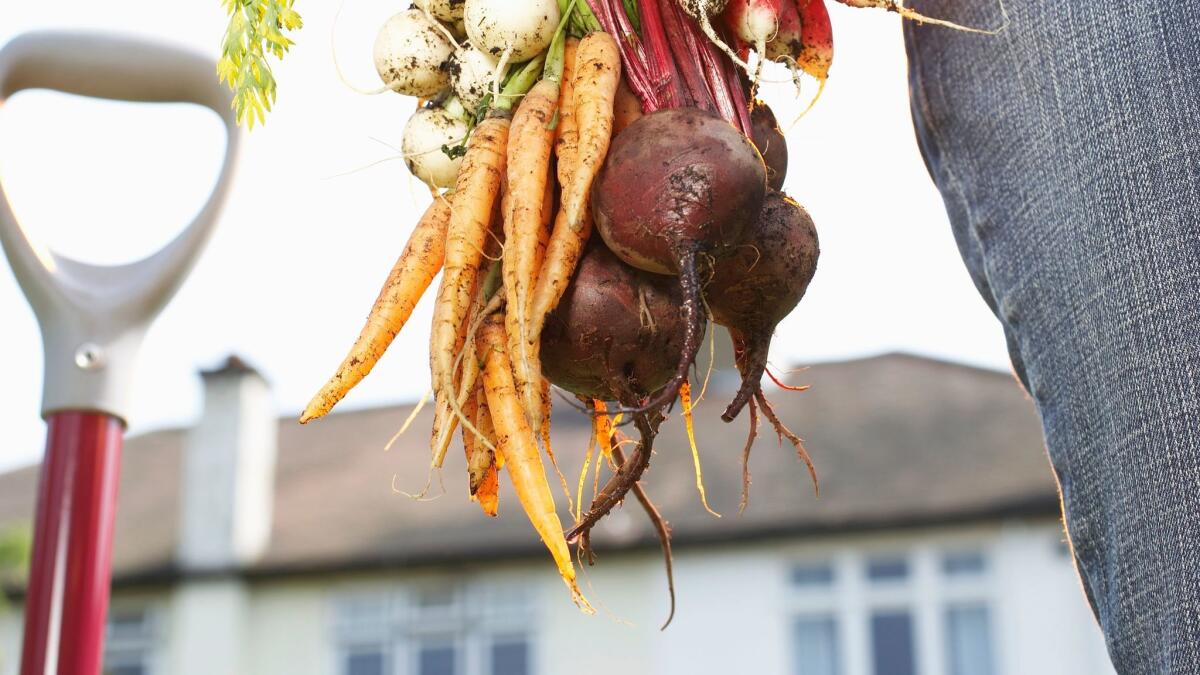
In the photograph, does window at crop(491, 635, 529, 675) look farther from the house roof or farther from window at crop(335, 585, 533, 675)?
the house roof

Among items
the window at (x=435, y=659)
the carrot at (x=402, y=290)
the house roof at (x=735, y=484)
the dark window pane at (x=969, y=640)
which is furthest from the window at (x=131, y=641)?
the carrot at (x=402, y=290)

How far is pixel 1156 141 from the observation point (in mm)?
1100

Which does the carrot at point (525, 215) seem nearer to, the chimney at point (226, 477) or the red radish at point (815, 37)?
the red radish at point (815, 37)

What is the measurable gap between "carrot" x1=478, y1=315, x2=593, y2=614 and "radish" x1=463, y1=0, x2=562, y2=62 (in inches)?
8.9

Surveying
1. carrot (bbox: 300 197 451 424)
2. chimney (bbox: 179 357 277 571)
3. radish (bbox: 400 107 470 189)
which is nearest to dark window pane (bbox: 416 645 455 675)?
chimney (bbox: 179 357 277 571)

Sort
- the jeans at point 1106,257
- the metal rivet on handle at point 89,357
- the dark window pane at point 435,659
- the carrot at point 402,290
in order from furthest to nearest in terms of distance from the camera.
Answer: the dark window pane at point 435,659 < the metal rivet on handle at point 89,357 < the carrot at point 402,290 < the jeans at point 1106,257

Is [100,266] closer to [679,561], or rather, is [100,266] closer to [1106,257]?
[1106,257]

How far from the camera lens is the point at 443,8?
123 centimetres

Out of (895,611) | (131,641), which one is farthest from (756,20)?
(131,641)

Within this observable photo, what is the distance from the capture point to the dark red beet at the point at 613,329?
1.08 m

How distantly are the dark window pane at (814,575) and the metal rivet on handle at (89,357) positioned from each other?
9.72 metres

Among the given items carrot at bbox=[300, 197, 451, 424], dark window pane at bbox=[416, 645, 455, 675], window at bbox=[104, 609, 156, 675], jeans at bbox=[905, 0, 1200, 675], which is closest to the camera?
jeans at bbox=[905, 0, 1200, 675]

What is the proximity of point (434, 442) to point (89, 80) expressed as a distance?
118 centimetres

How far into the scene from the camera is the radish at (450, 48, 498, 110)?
3.93 feet
